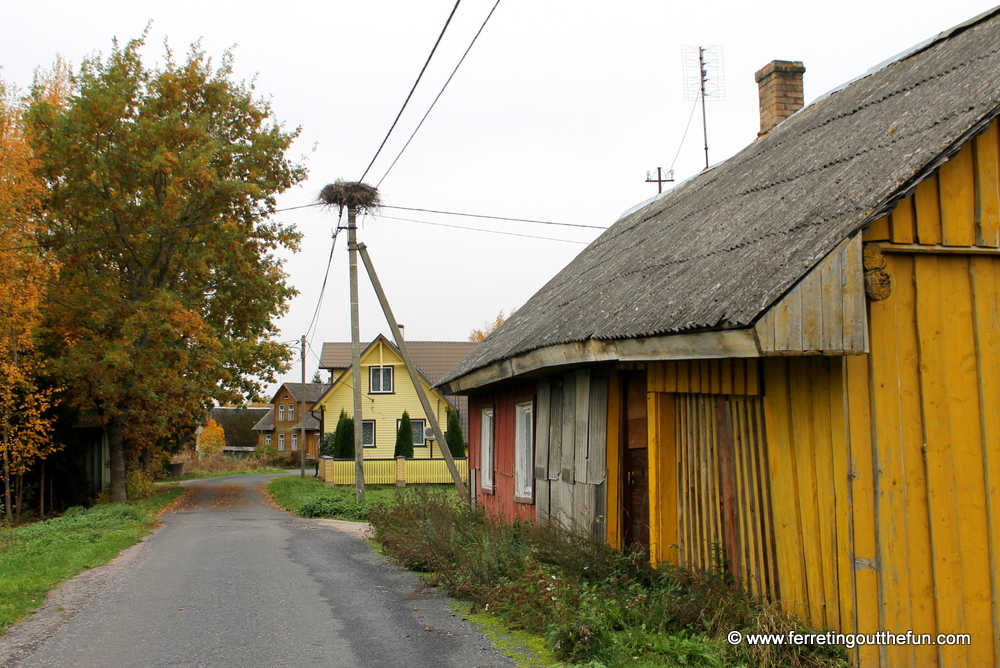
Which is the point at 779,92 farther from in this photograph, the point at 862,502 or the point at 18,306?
the point at 18,306

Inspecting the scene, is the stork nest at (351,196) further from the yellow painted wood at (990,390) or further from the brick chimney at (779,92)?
the yellow painted wood at (990,390)

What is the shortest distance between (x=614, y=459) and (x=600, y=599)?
2.06 m

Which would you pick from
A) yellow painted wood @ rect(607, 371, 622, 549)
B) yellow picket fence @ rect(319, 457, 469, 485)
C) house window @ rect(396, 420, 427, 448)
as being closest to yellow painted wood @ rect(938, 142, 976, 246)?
yellow painted wood @ rect(607, 371, 622, 549)

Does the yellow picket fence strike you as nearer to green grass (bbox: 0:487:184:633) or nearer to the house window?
the house window

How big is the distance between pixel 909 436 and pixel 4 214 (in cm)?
1866

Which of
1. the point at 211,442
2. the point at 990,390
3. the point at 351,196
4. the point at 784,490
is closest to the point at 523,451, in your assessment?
the point at 784,490

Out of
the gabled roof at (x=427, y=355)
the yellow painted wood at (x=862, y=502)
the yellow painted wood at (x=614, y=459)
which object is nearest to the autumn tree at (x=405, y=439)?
the gabled roof at (x=427, y=355)

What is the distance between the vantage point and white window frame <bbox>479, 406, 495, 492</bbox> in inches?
545

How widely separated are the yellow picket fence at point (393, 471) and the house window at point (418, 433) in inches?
221

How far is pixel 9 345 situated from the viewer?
1889 centimetres

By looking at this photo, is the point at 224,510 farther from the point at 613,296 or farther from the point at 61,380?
the point at 613,296

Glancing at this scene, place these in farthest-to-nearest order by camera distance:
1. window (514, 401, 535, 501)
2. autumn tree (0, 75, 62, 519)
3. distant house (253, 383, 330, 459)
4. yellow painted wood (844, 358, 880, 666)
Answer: distant house (253, 383, 330, 459) → autumn tree (0, 75, 62, 519) → window (514, 401, 535, 501) → yellow painted wood (844, 358, 880, 666)

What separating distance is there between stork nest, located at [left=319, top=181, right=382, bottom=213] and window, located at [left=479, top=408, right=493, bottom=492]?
6635 mm

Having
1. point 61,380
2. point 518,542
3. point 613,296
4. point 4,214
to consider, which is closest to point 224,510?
point 61,380
